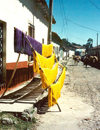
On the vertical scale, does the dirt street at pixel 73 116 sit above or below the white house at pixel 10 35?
below

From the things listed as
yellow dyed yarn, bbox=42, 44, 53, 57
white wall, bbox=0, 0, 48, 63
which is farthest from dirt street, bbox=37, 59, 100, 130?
white wall, bbox=0, 0, 48, 63

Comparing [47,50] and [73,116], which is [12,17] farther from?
[73,116]

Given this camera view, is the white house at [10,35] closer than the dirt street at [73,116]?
No

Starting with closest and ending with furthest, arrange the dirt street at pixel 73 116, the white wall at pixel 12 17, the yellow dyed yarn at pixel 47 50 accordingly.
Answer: the dirt street at pixel 73 116, the white wall at pixel 12 17, the yellow dyed yarn at pixel 47 50

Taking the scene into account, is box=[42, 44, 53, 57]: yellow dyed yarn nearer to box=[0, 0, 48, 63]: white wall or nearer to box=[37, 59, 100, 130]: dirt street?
box=[0, 0, 48, 63]: white wall

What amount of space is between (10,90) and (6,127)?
309 centimetres

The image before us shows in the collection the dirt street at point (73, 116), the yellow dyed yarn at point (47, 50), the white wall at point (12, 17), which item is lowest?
the dirt street at point (73, 116)

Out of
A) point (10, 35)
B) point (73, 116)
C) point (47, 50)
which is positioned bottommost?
point (73, 116)

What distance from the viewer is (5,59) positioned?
643cm

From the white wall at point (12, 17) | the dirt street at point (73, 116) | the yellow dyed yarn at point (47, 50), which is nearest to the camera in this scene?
the dirt street at point (73, 116)

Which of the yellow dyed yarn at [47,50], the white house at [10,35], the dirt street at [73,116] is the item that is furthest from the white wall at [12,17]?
the dirt street at [73,116]

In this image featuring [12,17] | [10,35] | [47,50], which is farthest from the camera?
[47,50]

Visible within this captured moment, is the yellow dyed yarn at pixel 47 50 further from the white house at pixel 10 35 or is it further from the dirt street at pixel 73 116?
the dirt street at pixel 73 116

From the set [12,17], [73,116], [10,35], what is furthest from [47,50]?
[73,116]
